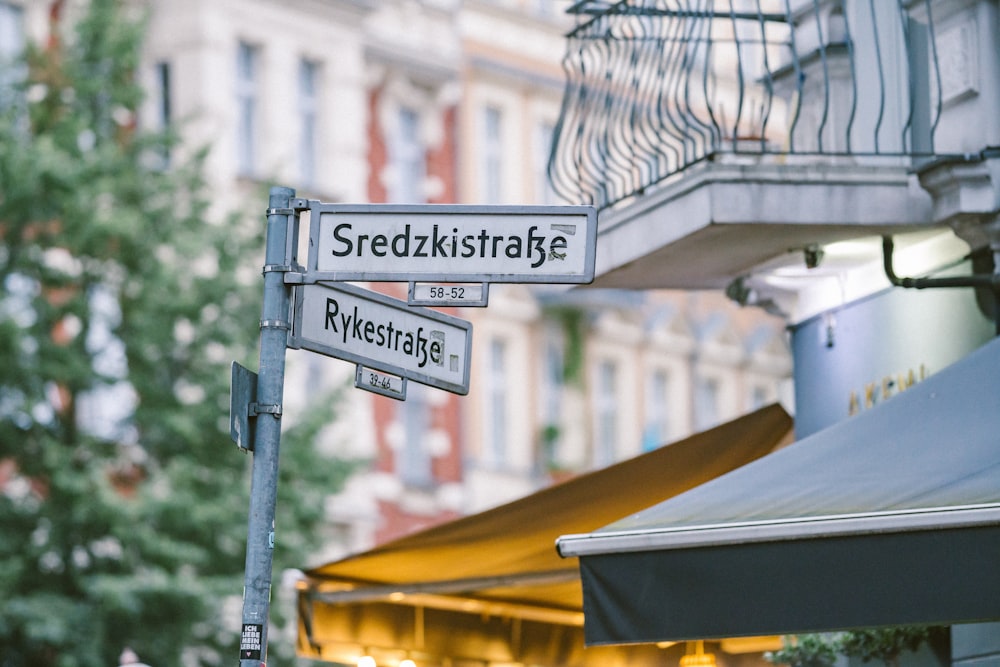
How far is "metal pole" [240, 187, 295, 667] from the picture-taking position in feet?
21.4

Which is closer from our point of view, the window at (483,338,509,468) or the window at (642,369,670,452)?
the window at (483,338,509,468)

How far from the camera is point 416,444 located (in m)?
36.2

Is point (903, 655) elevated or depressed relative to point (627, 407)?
depressed

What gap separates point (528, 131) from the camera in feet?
129

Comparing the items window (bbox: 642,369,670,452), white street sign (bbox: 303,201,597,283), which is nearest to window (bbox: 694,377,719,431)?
window (bbox: 642,369,670,452)

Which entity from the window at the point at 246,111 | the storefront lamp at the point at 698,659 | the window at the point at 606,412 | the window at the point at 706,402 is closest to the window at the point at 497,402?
the window at the point at 606,412

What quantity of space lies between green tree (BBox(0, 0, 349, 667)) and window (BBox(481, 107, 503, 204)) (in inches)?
567

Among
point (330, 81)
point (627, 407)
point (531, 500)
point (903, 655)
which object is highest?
point (330, 81)

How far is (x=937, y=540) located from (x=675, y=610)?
3.07ft

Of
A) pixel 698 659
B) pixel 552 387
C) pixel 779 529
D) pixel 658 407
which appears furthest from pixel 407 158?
pixel 779 529

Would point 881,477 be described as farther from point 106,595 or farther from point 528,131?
point 528,131

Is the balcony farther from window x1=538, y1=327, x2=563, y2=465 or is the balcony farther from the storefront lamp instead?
window x1=538, y1=327, x2=563, y2=465

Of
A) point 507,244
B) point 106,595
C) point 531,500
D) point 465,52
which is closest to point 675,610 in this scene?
point 507,244

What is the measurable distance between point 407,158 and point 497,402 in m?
4.69
